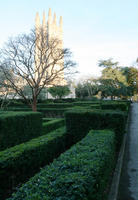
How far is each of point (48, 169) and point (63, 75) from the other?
2129cm

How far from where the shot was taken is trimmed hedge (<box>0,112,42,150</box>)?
287 inches

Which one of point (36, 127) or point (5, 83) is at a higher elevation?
point (5, 83)

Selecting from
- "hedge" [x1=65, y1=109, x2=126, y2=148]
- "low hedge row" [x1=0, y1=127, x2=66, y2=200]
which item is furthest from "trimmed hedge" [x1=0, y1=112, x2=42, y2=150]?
"low hedge row" [x1=0, y1=127, x2=66, y2=200]

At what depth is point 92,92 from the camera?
51469mm

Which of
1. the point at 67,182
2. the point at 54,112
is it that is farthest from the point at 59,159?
the point at 54,112

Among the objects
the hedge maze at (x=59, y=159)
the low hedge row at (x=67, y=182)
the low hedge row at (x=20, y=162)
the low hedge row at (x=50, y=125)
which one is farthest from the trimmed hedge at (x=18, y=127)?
the low hedge row at (x=67, y=182)

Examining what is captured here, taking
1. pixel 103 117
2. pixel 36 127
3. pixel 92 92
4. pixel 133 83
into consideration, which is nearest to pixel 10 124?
pixel 36 127

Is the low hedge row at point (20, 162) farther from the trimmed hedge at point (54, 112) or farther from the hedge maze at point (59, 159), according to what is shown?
the trimmed hedge at point (54, 112)

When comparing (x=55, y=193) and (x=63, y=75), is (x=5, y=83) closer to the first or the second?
(x=63, y=75)

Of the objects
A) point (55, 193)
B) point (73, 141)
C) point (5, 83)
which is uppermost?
point (5, 83)

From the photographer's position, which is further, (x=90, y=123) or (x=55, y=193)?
(x=90, y=123)

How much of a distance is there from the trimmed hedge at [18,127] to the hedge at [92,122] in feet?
7.01

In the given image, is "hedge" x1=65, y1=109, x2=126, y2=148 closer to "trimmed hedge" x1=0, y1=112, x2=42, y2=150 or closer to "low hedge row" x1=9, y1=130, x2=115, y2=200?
"trimmed hedge" x1=0, y1=112, x2=42, y2=150

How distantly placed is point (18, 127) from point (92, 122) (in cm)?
317
